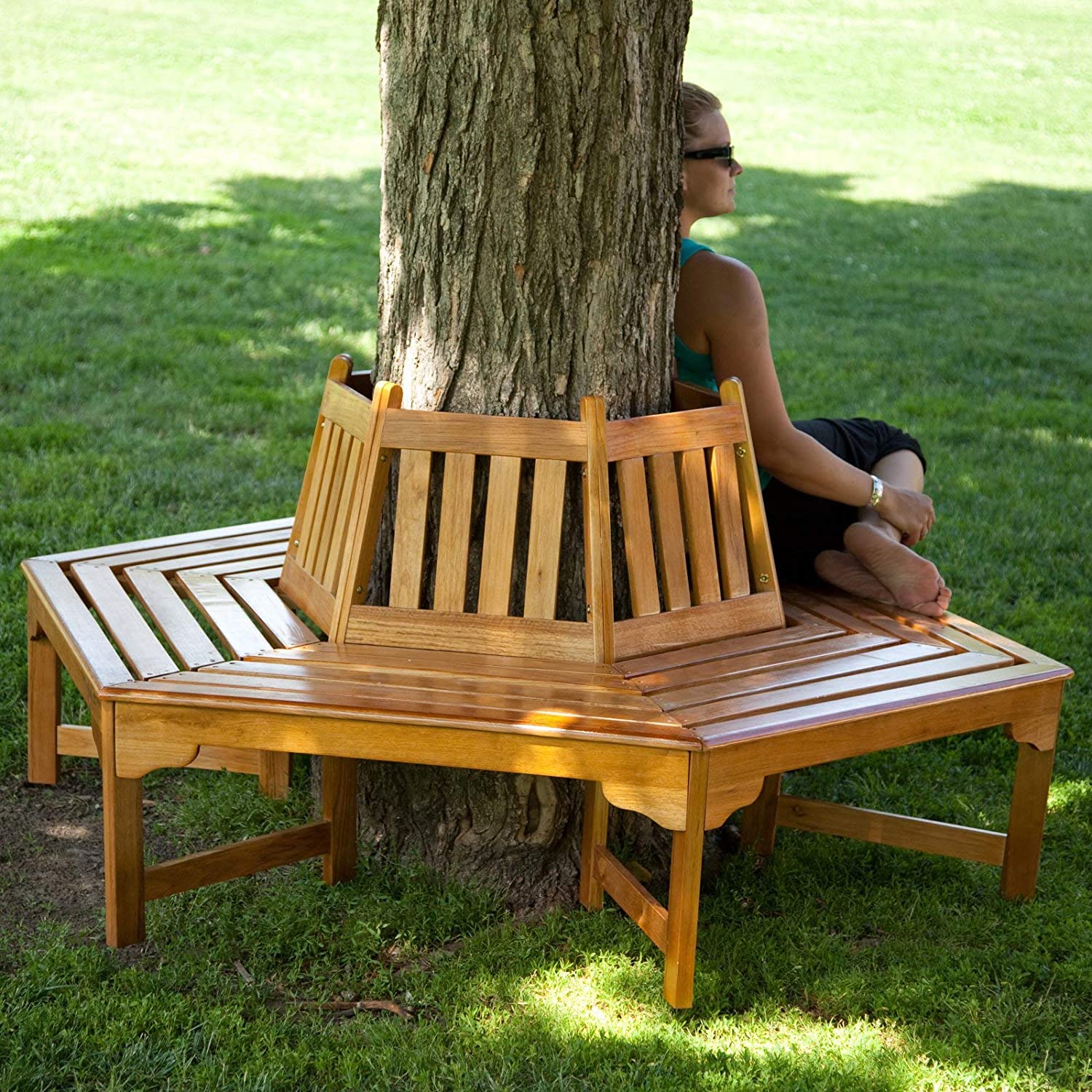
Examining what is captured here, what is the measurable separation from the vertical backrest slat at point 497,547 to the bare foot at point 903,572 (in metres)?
0.94

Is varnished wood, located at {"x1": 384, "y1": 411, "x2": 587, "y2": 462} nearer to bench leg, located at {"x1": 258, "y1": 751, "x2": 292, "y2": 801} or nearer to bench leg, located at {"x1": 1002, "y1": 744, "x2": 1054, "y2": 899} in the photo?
bench leg, located at {"x1": 258, "y1": 751, "x2": 292, "y2": 801}

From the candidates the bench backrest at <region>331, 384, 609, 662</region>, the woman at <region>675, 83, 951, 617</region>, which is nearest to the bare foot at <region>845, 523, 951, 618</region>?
the woman at <region>675, 83, 951, 617</region>

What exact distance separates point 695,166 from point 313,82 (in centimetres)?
1487

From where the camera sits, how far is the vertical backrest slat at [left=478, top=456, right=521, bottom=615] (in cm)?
296

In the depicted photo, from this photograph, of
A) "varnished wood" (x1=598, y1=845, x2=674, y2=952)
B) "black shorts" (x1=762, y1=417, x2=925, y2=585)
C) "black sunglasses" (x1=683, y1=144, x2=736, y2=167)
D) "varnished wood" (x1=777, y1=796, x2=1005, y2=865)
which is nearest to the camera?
"varnished wood" (x1=598, y1=845, x2=674, y2=952)

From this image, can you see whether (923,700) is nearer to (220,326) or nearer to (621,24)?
(621,24)

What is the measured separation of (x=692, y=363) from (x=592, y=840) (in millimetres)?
1175

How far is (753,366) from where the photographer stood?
11.1ft

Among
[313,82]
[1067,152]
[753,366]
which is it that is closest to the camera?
[753,366]

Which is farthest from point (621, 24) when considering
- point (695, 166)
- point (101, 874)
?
point (101, 874)

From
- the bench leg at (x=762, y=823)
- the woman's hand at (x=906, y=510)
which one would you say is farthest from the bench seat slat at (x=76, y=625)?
the woman's hand at (x=906, y=510)

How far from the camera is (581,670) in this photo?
2.90 meters

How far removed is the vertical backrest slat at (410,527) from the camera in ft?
9.76

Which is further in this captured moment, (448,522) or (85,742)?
(85,742)
